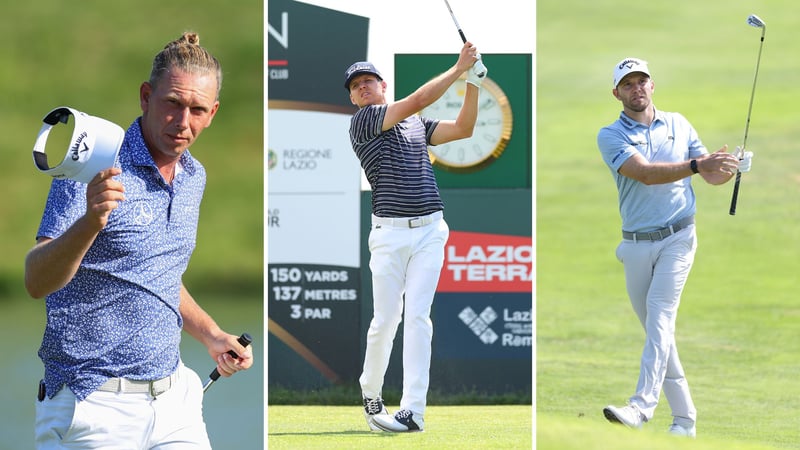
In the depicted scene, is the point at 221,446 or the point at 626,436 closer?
the point at 626,436

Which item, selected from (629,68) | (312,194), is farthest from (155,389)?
(312,194)

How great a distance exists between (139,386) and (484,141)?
4010 mm

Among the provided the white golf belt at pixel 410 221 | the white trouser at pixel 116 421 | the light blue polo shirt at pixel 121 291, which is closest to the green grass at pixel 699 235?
the white golf belt at pixel 410 221

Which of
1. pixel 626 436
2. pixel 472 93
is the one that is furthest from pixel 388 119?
pixel 626 436

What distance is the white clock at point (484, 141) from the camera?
21.1ft

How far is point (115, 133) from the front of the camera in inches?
99.6

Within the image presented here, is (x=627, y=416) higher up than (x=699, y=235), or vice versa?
(x=699, y=235)

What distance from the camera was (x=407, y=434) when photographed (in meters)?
4.77

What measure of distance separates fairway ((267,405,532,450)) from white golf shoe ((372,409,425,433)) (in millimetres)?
39

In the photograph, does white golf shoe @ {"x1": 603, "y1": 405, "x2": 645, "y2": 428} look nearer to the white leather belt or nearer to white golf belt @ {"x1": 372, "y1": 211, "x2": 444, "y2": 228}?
the white leather belt

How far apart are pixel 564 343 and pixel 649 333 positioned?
375 cm

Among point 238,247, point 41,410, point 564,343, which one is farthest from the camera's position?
point 238,247

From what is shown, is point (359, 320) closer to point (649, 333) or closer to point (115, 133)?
point (649, 333)

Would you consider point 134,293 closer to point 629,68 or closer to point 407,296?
point 407,296
